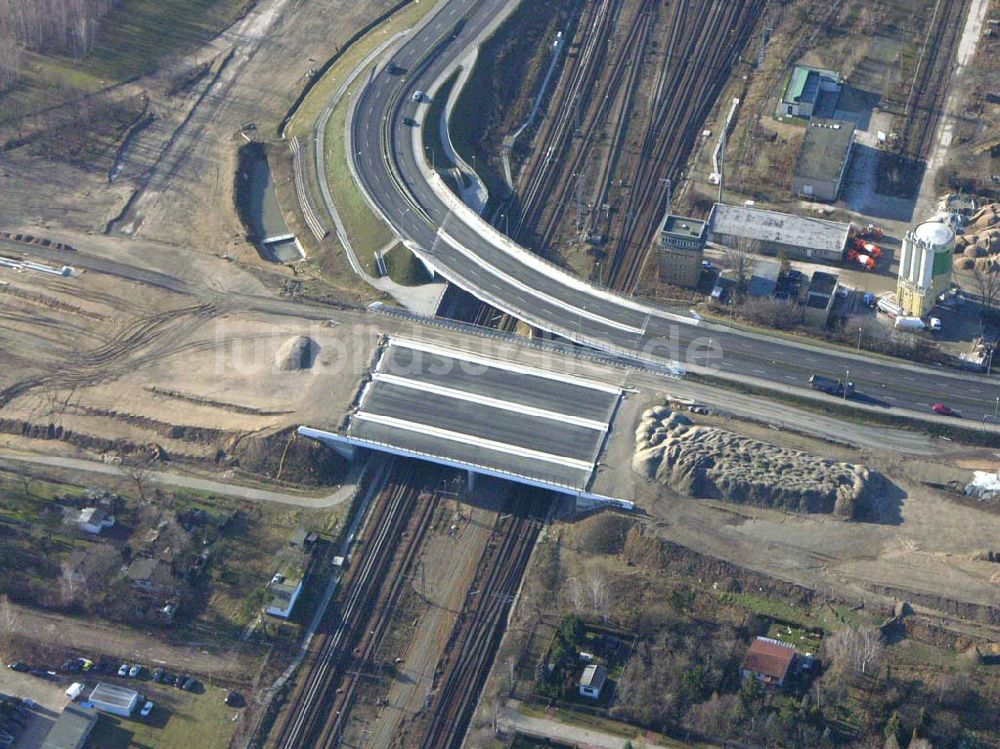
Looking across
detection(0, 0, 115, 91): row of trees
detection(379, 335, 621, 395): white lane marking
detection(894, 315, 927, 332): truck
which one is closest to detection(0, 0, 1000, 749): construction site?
detection(379, 335, 621, 395): white lane marking

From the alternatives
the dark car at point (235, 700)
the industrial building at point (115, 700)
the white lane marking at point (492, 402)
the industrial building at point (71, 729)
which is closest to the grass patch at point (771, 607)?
the white lane marking at point (492, 402)

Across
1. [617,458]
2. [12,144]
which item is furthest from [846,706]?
[12,144]

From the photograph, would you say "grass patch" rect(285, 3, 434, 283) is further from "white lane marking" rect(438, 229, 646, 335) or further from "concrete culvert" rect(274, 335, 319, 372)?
"concrete culvert" rect(274, 335, 319, 372)

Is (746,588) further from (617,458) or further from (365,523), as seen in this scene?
(365,523)

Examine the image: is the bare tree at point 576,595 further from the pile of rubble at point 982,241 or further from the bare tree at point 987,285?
the pile of rubble at point 982,241

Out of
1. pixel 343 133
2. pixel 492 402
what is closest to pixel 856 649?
pixel 492 402

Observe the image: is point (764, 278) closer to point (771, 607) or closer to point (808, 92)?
point (808, 92)
